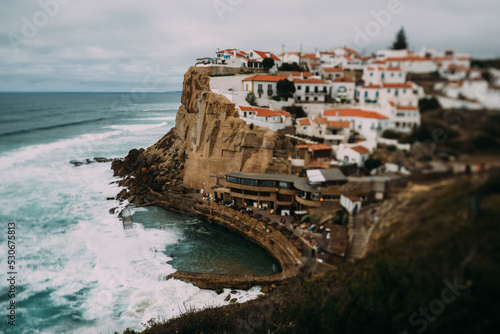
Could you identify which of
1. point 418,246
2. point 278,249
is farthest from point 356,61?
point 418,246

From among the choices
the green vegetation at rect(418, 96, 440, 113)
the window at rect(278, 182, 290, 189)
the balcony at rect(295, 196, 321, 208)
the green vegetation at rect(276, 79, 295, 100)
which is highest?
the green vegetation at rect(276, 79, 295, 100)

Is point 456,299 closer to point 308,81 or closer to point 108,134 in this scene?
point 108,134

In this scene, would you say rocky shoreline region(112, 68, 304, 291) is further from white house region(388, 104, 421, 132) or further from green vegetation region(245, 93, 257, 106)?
white house region(388, 104, 421, 132)

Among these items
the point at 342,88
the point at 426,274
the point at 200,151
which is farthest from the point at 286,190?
the point at 426,274

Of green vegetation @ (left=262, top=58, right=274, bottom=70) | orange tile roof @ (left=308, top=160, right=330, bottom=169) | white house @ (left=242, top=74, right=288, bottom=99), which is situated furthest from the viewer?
green vegetation @ (left=262, top=58, right=274, bottom=70)

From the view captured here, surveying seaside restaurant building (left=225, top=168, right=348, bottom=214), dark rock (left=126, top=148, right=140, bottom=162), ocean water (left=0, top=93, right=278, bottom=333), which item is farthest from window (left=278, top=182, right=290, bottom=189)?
dark rock (left=126, top=148, right=140, bottom=162)

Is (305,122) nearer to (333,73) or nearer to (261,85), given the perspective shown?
(261,85)
